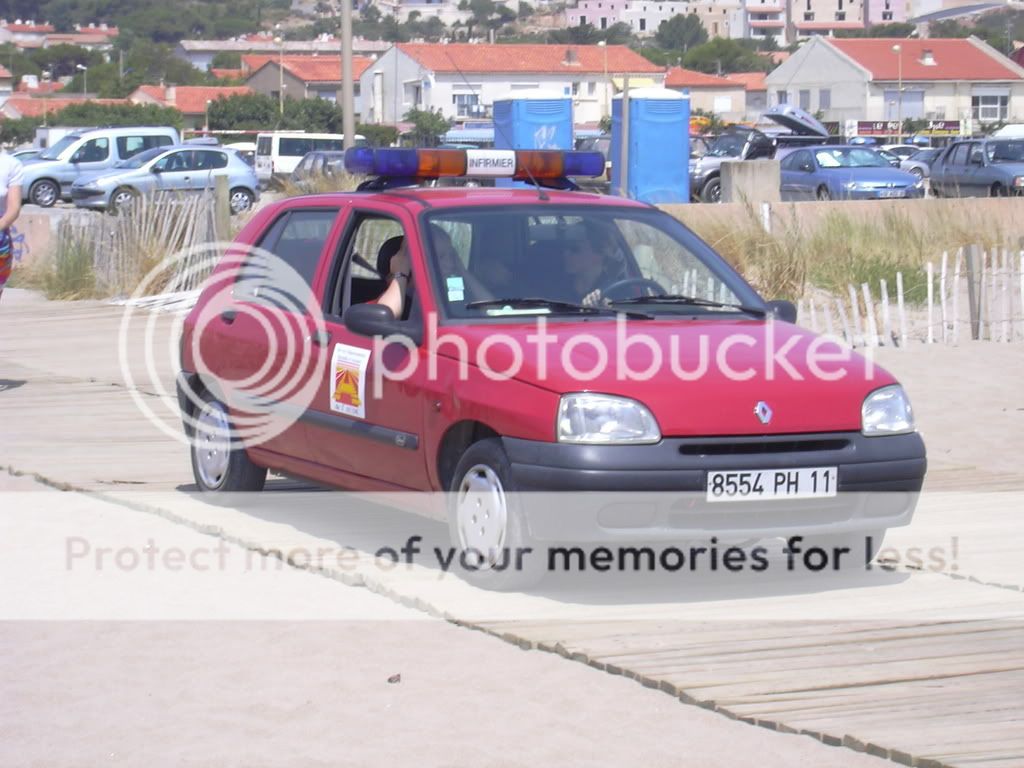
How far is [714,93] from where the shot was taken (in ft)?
381

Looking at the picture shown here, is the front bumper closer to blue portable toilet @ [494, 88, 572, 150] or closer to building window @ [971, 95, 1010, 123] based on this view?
blue portable toilet @ [494, 88, 572, 150]

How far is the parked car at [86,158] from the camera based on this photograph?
131 ft

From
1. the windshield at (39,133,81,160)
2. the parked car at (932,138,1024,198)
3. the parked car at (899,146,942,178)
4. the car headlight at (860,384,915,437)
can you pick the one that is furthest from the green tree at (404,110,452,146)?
the car headlight at (860,384,915,437)

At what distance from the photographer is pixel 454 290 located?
6895 millimetres

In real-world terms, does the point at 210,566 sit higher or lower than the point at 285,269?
lower

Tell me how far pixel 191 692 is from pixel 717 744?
163 cm

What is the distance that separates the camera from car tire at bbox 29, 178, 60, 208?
4009 centimetres

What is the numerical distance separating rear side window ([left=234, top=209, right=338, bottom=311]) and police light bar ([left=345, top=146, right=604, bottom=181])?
1.01ft

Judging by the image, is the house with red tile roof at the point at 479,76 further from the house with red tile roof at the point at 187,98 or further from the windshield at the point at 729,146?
the windshield at the point at 729,146

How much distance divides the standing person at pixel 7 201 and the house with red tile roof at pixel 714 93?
10376cm

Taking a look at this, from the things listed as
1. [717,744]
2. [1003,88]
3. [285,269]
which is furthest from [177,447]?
[1003,88]

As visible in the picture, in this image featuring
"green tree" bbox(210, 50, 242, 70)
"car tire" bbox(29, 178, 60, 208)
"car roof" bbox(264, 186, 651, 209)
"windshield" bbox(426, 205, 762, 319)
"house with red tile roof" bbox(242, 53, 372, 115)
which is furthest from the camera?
"green tree" bbox(210, 50, 242, 70)

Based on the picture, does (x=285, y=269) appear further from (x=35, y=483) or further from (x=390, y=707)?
(x=390, y=707)

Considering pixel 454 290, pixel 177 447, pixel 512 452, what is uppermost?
pixel 454 290
